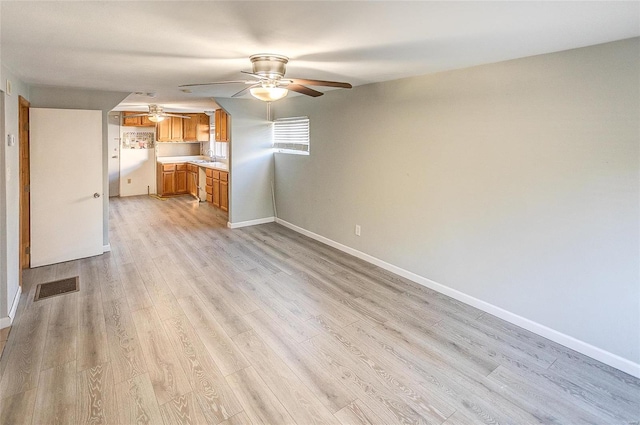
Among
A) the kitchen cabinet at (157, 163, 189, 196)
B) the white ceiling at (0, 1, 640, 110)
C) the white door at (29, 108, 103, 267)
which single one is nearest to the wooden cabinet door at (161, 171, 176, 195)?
→ the kitchen cabinet at (157, 163, 189, 196)

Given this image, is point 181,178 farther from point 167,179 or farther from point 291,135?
point 291,135

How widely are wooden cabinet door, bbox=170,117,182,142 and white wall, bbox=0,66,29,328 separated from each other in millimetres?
5688

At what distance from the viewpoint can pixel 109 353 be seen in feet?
8.38

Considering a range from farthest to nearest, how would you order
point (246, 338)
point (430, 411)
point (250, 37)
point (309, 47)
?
1. point (246, 338)
2. point (309, 47)
3. point (250, 37)
4. point (430, 411)

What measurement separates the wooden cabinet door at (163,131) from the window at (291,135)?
4.09 m

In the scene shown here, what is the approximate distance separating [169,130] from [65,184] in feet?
16.3

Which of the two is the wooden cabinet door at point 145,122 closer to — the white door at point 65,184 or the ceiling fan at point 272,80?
the white door at point 65,184

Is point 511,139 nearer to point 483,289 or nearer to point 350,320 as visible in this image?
point 483,289

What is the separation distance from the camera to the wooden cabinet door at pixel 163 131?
8820 millimetres

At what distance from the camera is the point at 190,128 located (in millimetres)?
9211

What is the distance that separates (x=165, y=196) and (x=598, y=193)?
883 centimetres

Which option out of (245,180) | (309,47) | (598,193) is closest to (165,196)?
(245,180)

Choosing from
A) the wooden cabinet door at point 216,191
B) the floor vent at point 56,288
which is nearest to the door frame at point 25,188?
the floor vent at point 56,288

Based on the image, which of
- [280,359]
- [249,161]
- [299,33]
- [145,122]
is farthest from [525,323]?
[145,122]
